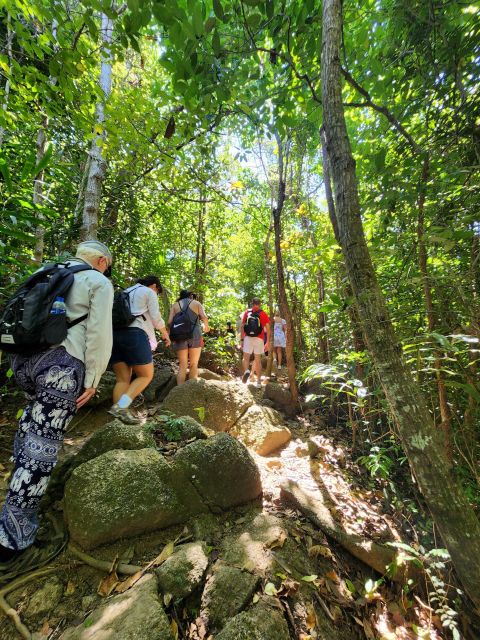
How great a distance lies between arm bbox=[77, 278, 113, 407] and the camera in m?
2.10

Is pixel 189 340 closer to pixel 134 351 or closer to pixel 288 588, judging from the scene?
pixel 134 351

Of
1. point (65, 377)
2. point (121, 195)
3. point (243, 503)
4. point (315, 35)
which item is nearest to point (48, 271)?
point (65, 377)

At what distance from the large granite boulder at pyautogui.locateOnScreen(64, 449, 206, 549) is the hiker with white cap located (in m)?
0.29

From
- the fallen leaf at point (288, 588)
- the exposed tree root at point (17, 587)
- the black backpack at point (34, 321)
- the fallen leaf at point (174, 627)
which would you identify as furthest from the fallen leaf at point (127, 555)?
the black backpack at point (34, 321)

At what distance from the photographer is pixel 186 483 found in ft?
8.50

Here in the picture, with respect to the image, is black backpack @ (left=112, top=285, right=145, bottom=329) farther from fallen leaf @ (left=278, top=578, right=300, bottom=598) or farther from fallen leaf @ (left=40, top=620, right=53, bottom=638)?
fallen leaf @ (left=278, top=578, right=300, bottom=598)

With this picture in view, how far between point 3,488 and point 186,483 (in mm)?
1584

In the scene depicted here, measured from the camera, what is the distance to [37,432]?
6.35ft

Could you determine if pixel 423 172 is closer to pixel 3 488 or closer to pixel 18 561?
pixel 18 561

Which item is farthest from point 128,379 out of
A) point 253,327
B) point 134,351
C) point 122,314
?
point 253,327

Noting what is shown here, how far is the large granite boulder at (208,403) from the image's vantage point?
14.7ft

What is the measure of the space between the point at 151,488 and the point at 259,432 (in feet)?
8.28

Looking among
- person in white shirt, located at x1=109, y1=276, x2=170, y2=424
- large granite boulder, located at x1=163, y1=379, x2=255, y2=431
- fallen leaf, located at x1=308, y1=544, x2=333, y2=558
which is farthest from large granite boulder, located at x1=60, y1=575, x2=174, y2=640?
large granite boulder, located at x1=163, y1=379, x2=255, y2=431

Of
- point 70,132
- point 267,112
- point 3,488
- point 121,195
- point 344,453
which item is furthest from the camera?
point 121,195
